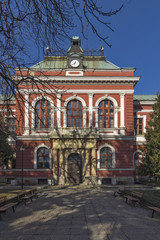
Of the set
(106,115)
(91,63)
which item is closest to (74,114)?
(106,115)

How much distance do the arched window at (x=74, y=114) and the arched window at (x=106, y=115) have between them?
7.53ft

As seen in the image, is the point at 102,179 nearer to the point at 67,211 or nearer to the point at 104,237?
the point at 67,211

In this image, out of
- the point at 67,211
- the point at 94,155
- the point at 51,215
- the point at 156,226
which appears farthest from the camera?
the point at 94,155

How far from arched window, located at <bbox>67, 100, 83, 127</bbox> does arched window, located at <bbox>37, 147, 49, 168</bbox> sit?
419 cm

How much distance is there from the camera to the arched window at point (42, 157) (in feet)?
79.5

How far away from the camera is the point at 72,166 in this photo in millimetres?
24109


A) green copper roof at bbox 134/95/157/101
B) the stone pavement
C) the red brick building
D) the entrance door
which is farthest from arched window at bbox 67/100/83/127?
the stone pavement

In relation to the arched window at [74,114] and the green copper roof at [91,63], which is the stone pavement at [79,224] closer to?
the arched window at [74,114]

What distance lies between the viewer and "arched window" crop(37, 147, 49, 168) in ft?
79.5

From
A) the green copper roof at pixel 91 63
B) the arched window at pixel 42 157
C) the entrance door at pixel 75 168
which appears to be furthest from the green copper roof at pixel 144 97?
the arched window at pixel 42 157

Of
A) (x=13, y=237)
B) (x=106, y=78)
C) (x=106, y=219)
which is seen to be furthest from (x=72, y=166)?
(x=13, y=237)

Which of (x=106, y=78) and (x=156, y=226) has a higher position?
(x=106, y=78)

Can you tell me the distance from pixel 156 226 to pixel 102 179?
16196 millimetres

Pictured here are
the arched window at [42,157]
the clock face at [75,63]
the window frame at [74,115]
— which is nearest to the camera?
the arched window at [42,157]
